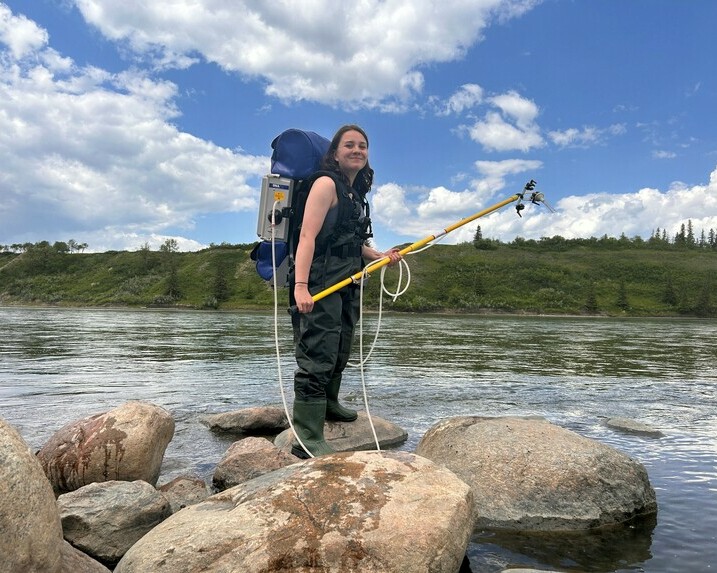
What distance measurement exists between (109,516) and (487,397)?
9293mm

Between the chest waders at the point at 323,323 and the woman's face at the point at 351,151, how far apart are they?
295 millimetres

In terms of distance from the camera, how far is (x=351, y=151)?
5.98m

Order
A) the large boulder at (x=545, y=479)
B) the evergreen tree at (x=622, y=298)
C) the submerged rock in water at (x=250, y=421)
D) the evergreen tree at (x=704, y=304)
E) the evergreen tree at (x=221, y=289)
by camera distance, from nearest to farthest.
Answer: the large boulder at (x=545, y=479) < the submerged rock in water at (x=250, y=421) < the evergreen tree at (x=704, y=304) < the evergreen tree at (x=622, y=298) < the evergreen tree at (x=221, y=289)

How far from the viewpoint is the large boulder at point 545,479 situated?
5016 mm

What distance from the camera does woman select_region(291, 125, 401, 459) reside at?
5.55 m

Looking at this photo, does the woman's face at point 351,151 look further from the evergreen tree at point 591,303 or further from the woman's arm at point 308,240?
the evergreen tree at point 591,303

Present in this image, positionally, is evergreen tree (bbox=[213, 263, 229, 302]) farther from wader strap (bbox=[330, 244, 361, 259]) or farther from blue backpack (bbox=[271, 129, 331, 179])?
wader strap (bbox=[330, 244, 361, 259])

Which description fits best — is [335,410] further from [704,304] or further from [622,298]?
[704,304]

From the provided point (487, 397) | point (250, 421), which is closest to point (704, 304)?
point (487, 397)

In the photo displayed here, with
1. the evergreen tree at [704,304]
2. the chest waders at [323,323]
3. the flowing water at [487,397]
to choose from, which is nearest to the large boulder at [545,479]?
the flowing water at [487,397]

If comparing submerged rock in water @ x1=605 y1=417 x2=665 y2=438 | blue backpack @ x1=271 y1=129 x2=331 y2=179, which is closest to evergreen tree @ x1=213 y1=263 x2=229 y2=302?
submerged rock in water @ x1=605 y1=417 x2=665 y2=438

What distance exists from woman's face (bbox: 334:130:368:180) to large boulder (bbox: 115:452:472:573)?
3.41 meters

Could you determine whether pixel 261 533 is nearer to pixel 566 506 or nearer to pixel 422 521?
pixel 422 521

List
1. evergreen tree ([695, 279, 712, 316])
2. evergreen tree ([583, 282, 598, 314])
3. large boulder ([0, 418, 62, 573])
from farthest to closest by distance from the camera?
evergreen tree ([583, 282, 598, 314])
evergreen tree ([695, 279, 712, 316])
large boulder ([0, 418, 62, 573])
